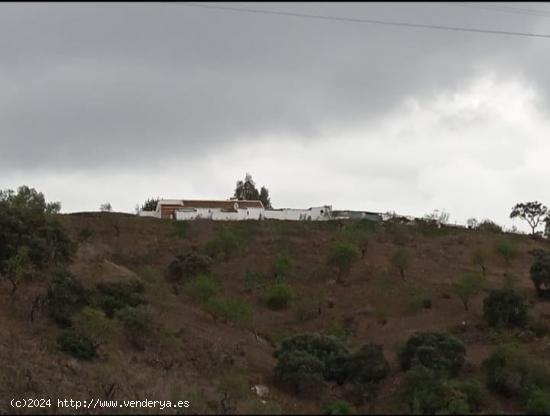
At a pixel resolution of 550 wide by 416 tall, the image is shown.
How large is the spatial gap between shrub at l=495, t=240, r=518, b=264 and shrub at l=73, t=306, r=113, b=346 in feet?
100

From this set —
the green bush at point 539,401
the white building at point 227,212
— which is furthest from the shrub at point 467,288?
the white building at point 227,212

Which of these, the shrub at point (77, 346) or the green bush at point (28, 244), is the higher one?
the green bush at point (28, 244)

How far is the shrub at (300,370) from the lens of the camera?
2589cm

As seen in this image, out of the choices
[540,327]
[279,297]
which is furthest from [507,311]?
[279,297]

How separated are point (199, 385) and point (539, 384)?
11.6 metres

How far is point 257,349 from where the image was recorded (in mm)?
33406

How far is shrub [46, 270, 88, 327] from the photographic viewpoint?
1261 inches

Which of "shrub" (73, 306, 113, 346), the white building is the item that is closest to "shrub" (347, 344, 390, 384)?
"shrub" (73, 306, 113, 346)

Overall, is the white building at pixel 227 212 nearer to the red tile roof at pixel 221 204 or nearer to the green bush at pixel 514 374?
the red tile roof at pixel 221 204

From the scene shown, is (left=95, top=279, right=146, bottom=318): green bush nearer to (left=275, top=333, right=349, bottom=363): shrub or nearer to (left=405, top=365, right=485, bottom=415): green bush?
(left=275, top=333, right=349, bottom=363): shrub

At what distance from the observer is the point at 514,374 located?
26328mm

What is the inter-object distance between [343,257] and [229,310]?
14.9 metres

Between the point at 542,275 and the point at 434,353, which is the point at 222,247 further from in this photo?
the point at 434,353

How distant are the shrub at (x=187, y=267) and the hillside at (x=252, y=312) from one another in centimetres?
94
